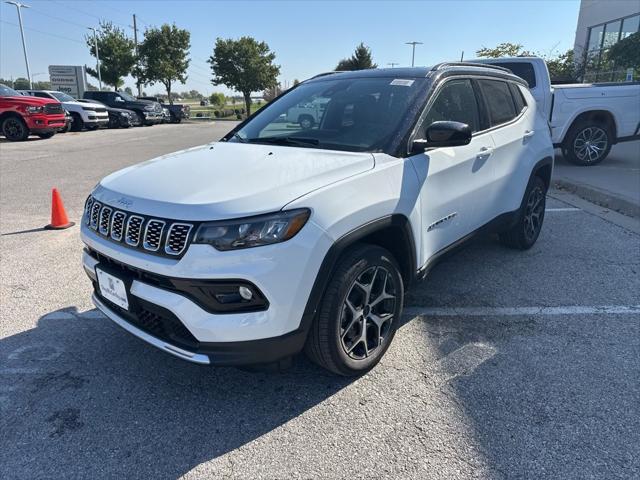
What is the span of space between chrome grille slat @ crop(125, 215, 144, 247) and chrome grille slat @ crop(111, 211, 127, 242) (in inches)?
2.4

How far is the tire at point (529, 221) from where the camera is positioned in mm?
4730

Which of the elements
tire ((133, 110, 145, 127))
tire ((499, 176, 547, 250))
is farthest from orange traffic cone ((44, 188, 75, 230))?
tire ((133, 110, 145, 127))

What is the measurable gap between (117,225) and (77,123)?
22419 millimetres

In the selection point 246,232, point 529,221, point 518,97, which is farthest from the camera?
point 529,221

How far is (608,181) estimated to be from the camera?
331 inches

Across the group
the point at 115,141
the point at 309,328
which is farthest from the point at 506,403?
the point at 115,141

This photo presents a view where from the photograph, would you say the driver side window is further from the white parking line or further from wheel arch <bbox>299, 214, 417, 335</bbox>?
the white parking line

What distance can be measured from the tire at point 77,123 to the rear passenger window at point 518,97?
2153 centimetres

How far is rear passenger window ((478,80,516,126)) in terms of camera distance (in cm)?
403

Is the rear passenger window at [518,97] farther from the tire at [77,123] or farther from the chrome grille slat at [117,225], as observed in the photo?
the tire at [77,123]

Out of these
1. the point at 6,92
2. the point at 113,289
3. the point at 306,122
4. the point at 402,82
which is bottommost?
the point at 113,289

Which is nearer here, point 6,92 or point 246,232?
point 246,232

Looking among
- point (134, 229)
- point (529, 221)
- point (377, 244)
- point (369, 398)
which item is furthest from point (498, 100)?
point (134, 229)

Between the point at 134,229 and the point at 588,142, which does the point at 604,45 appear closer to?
the point at 588,142
